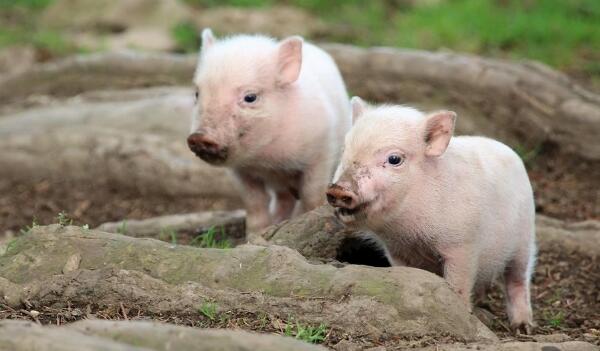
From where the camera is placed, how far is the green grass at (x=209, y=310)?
422 cm

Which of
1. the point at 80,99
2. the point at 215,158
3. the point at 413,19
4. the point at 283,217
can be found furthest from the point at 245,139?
the point at 413,19

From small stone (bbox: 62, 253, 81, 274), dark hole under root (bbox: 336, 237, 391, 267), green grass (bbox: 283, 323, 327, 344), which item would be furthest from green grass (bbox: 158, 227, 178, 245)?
green grass (bbox: 283, 323, 327, 344)

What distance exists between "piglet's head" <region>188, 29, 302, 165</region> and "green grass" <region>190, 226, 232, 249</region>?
1.66 ft

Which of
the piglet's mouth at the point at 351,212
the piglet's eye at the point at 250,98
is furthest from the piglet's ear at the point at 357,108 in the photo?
the piglet's eye at the point at 250,98

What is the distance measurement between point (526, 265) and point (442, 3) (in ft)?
26.2

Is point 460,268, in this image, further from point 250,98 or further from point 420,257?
point 250,98

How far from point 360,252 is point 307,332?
60.3 inches

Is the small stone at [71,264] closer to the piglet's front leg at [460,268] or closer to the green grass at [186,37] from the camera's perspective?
the piglet's front leg at [460,268]

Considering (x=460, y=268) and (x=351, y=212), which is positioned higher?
(x=351, y=212)

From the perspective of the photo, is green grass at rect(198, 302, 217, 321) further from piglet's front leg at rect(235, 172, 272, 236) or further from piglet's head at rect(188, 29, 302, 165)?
piglet's front leg at rect(235, 172, 272, 236)

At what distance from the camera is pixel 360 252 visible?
561 centimetres

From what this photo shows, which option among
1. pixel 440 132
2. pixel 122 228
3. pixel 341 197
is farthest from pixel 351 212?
pixel 122 228

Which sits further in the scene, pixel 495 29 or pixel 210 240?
pixel 495 29

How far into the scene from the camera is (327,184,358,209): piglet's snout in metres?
4.50
